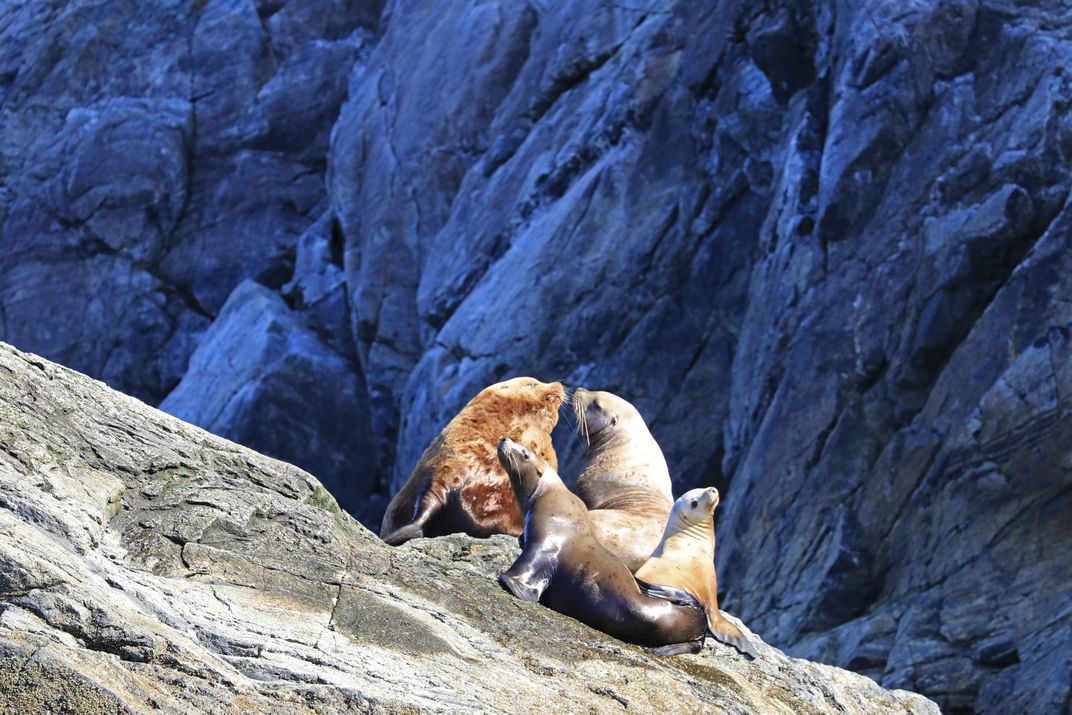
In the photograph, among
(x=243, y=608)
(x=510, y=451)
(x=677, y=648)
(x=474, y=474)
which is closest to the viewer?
(x=243, y=608)

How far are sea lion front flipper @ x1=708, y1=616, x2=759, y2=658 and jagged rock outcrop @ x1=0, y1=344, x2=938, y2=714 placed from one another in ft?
0.16

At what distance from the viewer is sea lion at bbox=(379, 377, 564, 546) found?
373 inches

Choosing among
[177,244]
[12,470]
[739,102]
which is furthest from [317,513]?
[177,244]

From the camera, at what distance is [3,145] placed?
2936cm

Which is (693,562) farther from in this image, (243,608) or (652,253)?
(652,253)

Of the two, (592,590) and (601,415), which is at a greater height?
(601,415)

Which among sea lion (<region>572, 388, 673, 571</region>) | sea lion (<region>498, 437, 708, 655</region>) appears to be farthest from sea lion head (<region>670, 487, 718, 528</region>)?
sea lion (<region>498, 437, 708, 655</region>)

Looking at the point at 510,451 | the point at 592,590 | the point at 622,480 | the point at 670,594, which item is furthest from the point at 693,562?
the point at 622,480

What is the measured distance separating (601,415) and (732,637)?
10.3ft

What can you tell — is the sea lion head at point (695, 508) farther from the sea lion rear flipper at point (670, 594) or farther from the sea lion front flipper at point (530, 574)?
the sea lion front flipper at point (530, 574)

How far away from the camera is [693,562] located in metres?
7.44

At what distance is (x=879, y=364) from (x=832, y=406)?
0.59 m

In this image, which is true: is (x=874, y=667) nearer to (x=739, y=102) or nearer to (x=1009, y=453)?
(x=1009, y=453)

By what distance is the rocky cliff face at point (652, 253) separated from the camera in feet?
44.3
